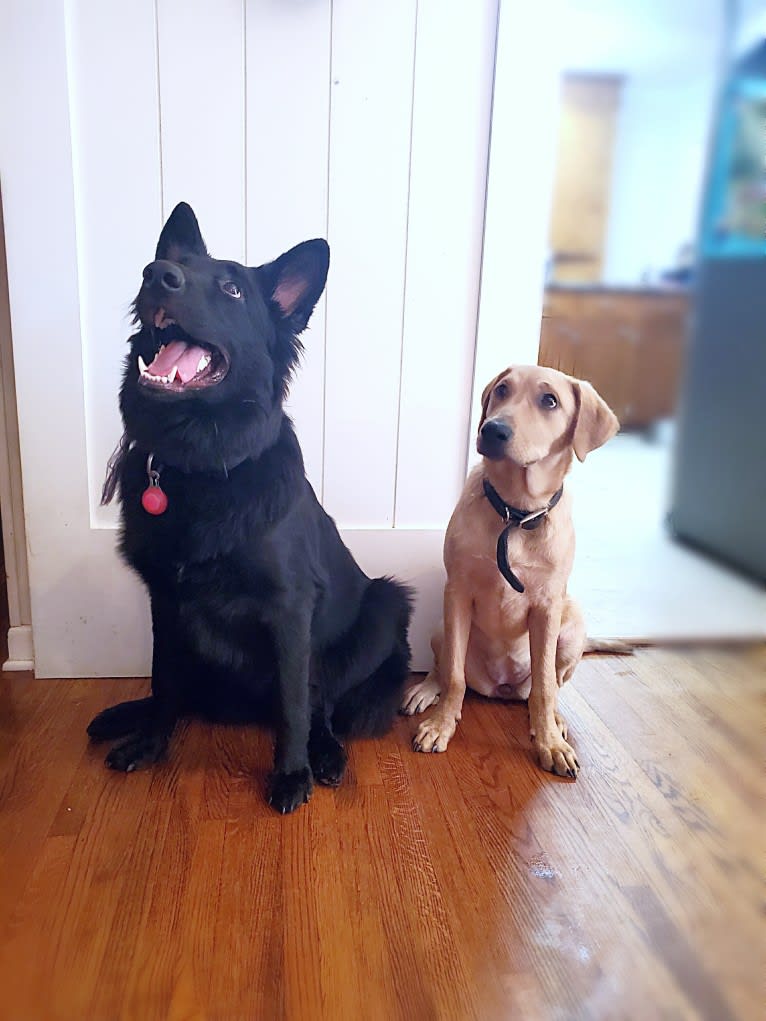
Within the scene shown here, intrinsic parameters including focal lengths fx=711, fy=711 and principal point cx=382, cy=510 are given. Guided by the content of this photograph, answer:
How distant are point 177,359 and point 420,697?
0.95 m

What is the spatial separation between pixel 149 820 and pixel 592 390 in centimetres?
115

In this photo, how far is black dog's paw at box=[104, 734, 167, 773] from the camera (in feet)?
4.58

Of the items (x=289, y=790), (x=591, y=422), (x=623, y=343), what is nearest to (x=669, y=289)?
(x=623, y=343)

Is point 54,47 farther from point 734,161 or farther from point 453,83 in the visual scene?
point 734,161

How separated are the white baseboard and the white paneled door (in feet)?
0.25

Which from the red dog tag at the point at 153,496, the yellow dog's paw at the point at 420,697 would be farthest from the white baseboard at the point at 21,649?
the yellow dog's paw at the point at 420,697

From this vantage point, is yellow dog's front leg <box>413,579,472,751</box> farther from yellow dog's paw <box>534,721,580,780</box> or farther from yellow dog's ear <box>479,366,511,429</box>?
yellow dog's ear <box>479,366,511,429</box>

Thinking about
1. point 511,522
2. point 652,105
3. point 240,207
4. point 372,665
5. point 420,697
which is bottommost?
point 420,697

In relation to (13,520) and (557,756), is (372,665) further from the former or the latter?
(13,520)

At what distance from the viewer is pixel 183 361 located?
48.8 inches

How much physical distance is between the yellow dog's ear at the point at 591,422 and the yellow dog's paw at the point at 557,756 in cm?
60

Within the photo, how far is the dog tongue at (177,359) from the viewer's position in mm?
1236

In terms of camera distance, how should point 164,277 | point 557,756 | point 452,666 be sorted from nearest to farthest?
point 164,277, point 557,756, point 452,666

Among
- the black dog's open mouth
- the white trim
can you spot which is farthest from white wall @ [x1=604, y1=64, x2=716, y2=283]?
the white trim
